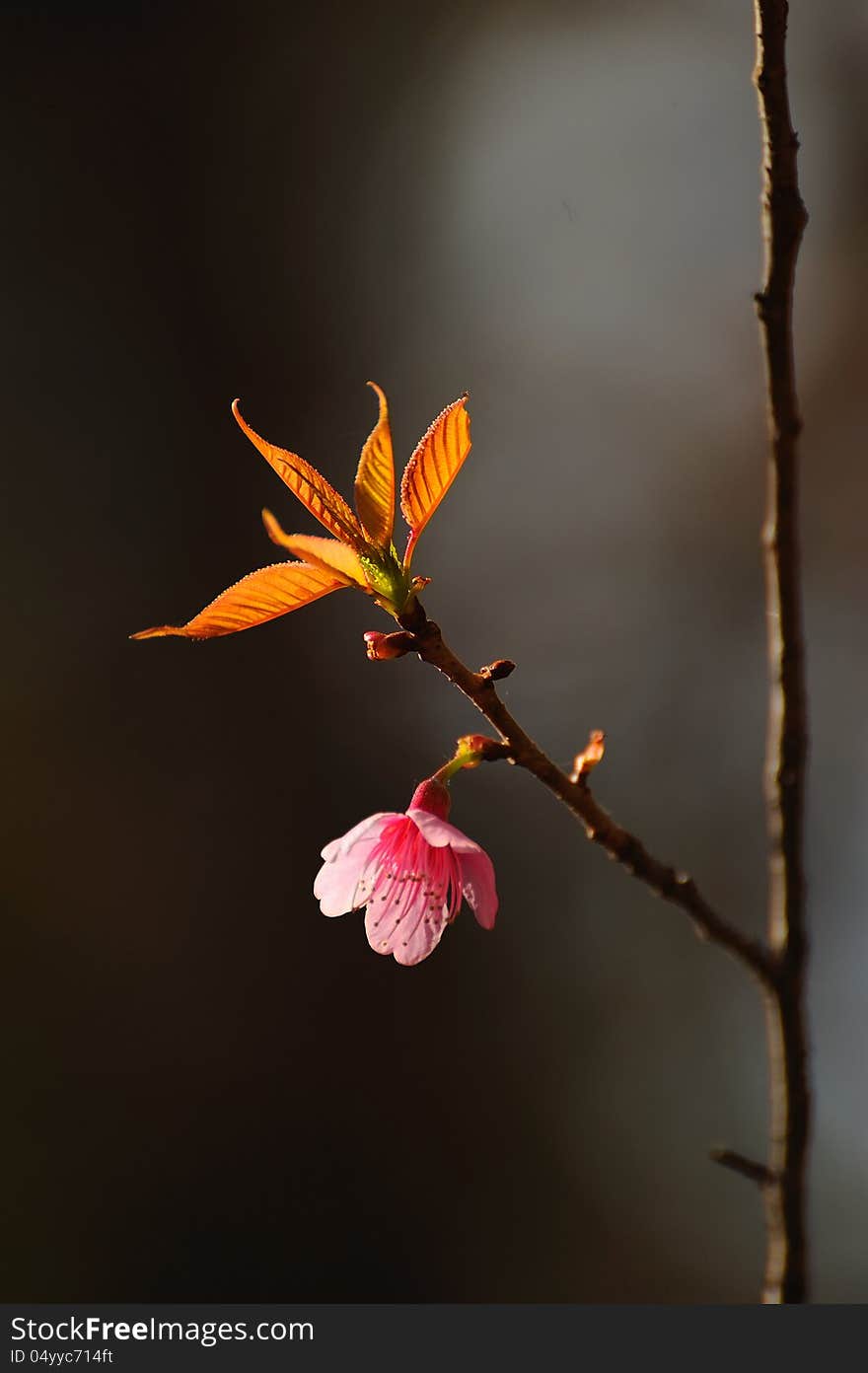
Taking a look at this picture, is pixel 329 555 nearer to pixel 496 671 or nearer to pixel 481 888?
pixel 496 671

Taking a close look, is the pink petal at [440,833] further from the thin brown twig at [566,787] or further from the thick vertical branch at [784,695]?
the thick vertical branch at [784,695]

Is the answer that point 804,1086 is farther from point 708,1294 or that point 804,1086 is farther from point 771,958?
point 708,1294

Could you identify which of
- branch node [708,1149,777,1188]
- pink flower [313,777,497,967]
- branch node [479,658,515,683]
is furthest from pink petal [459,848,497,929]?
branch node [708,1149,777,1188]

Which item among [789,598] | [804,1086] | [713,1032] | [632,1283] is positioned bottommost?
[632,1283]

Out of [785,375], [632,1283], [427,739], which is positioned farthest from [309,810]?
[785,375]

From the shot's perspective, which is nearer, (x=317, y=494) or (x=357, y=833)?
(x=317, y=494)

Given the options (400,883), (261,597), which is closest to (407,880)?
(400,883)

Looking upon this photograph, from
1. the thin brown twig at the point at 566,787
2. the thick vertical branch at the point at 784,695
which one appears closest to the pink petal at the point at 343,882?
the thin brown twig at the point at 566,787
